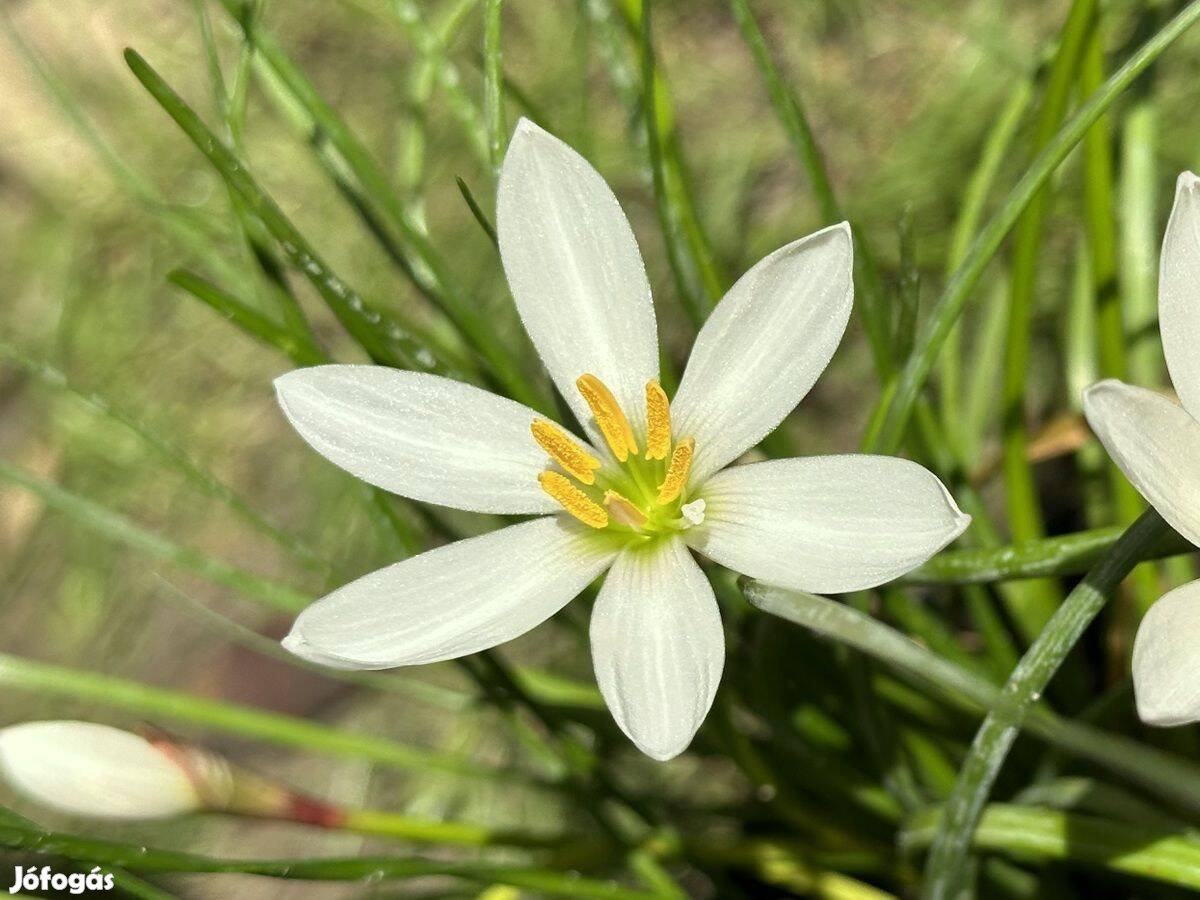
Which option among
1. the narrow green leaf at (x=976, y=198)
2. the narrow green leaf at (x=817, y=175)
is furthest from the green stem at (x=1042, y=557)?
Result: the narrow green leaf at (x=976, y=198)

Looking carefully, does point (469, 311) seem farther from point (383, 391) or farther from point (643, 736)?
point (643, 736)

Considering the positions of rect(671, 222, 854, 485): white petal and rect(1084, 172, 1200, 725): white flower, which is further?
rect(671, 222, 854, 485): white petal

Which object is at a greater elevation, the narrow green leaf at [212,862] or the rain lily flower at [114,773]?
the rain lily flower at [114,773]

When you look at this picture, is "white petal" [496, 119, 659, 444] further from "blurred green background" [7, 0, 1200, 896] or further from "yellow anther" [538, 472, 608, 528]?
"blurred green background" [7, 0, 1200, 896]

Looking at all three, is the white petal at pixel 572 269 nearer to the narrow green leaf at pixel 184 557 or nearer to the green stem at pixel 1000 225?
the green stem at pixel 1000 225

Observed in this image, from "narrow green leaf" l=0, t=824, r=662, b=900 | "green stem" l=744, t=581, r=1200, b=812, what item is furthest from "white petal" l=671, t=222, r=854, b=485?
"narrow green leaf" l=0, t=824, r=662, b=900

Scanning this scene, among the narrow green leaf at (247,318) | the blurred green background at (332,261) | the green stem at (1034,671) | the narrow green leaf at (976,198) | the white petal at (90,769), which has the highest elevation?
the blurred green background at (332,261)

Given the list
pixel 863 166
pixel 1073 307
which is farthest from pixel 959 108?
pixel 1073 307

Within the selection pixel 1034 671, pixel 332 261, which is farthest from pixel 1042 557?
pixel 332 261
